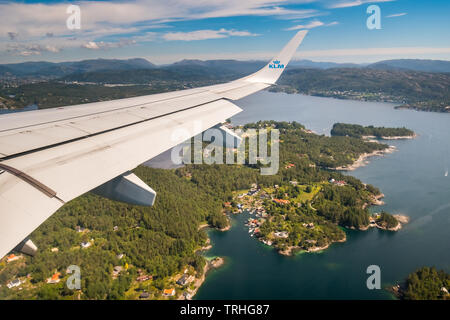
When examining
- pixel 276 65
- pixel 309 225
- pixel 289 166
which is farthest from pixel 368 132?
pixel 276 65

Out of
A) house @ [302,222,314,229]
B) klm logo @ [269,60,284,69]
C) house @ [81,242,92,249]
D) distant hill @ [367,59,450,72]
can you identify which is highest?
distant hill @ [367,59,450,72]

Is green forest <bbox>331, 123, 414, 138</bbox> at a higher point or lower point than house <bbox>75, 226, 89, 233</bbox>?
higher

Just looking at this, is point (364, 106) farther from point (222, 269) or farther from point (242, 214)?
point (222, 269)

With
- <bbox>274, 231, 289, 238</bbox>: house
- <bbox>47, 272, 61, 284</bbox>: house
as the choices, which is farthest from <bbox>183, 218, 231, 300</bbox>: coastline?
<bbox>47, 272, 61, 284</bbox>: house

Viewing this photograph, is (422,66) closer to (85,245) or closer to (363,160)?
(363,160)

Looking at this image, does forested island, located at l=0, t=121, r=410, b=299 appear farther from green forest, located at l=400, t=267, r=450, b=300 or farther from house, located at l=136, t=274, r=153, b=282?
green forest, located at l=400, t=267, r=450, b=300

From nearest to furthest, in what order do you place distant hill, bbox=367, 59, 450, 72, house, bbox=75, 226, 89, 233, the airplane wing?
1. the airplane wing
2. house, bbox=75, 226, 89, 233
3. distant hill, bbox=367, 59, 450, 72

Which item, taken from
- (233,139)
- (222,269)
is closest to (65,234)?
(222,269)

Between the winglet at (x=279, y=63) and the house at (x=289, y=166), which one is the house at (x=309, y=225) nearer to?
the house at (x=289, y=166)

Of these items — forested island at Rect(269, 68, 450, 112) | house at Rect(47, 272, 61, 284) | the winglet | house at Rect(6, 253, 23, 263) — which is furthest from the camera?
forested island at Rect(269, 68, 450, 112)
